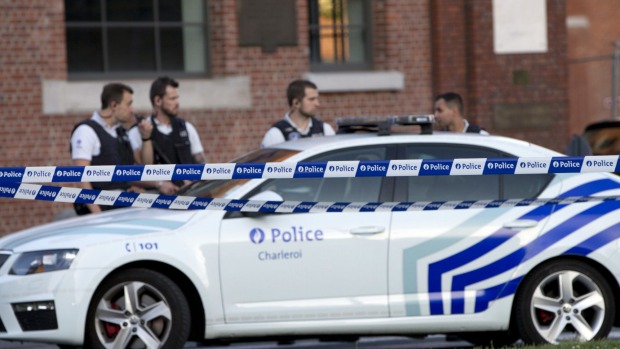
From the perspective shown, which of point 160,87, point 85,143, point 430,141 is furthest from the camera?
point 160,87

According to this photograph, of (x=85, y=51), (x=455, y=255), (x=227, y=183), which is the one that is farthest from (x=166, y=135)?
(x=85, y=51)

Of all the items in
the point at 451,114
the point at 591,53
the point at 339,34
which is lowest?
the point at 451,114

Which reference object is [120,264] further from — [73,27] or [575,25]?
[575,25]

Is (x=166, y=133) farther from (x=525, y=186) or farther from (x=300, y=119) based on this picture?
(x=525, y=186)

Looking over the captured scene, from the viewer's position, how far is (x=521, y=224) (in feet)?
28.9

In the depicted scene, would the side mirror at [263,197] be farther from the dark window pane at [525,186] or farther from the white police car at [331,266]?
the dark window pane at [525,186]

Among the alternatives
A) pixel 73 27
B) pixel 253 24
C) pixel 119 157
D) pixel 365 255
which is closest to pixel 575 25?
pixel 253 24

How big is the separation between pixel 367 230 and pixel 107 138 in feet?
9.53

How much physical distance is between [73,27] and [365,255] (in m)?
8.19

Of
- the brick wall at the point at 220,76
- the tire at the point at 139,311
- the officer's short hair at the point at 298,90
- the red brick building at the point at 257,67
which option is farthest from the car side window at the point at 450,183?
the brick wall at the point at 220,76

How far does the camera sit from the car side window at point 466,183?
9.02m

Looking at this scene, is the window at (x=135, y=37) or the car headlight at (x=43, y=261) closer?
the car headlight at (x=43, y=261)

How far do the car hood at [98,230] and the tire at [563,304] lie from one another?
220 centimetres

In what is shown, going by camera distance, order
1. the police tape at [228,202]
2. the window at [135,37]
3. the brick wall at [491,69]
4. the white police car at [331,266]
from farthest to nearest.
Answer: the brick wall at [491,69] < the window at [135,37] < the white police car at [331,266] < the police tape at [228,202]
